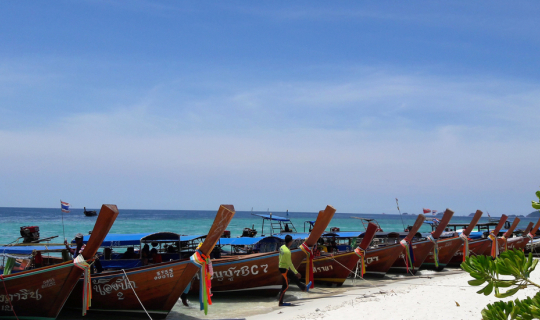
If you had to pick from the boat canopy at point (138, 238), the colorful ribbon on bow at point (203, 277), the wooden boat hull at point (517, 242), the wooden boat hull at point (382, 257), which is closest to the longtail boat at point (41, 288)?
the colorful ribbon on bow at point (203, 277)

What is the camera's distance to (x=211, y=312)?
10859mm

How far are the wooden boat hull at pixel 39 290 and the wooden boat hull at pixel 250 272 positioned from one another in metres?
4.11

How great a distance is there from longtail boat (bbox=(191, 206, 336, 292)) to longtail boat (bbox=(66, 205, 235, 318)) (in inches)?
106

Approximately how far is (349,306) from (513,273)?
7622 mm

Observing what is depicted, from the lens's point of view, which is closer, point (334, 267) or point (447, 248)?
point (334, 267)

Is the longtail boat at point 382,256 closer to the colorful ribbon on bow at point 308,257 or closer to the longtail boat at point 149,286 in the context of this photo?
the colorful ribbon on bow at point 308,257

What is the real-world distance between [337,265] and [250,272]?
359cm

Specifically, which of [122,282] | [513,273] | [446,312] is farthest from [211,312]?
[513,273]

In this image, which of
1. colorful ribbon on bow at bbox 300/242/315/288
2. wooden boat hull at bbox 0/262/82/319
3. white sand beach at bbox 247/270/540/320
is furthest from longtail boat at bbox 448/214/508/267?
wooden boat hull at bbox 0/262/82/319

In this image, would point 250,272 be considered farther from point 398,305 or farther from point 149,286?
point 398,305

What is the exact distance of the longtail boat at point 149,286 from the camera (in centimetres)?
911

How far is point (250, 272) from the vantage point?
11.9 metres

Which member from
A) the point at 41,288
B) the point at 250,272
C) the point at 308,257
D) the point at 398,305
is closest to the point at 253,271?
the point at 250,272

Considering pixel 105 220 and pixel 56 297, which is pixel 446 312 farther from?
pixel 56 297
